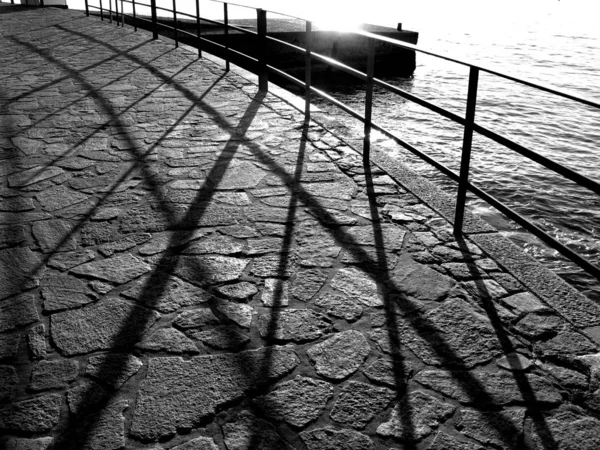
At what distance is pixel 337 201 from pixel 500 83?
58.4 feet

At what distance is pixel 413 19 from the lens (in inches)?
1934

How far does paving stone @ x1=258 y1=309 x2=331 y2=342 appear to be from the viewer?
9.59 feet

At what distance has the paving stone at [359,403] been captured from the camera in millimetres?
2394

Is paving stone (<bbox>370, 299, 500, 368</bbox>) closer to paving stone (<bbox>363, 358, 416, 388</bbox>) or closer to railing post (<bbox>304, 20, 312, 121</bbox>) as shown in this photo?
paving stone (<bbox>363, 358, 416, 388</bbox>)

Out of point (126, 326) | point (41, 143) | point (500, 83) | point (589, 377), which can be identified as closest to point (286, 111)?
point (41, 143)

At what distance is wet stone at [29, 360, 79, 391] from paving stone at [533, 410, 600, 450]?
1871 mm

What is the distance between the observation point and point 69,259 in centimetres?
365

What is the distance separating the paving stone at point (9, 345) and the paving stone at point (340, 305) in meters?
1.43

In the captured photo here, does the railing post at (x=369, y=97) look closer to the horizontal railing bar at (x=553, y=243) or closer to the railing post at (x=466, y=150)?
the railing post at (x=466, y=150)

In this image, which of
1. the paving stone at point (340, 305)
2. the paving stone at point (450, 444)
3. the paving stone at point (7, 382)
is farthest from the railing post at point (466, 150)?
the paving stone at point (7, 382)

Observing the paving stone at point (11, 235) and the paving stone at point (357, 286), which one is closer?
the paving stone at point (357, 286)

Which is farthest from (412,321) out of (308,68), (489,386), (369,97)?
(308,68)

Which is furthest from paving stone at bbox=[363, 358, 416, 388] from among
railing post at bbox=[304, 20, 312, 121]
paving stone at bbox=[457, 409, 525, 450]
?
railing post at bbox=[304, 20, 312, 121]

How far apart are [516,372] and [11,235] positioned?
3.08 meters
